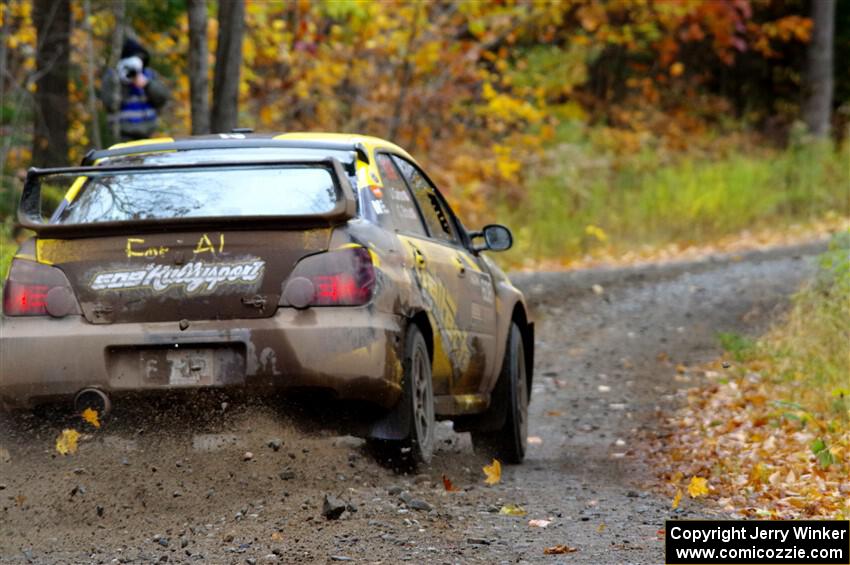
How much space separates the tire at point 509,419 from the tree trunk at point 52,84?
30.9 feet

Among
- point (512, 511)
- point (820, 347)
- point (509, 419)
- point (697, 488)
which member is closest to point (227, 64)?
point (820, 347)

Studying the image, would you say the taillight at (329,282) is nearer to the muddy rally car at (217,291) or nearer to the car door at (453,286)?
the muddy rally car at (217,291)

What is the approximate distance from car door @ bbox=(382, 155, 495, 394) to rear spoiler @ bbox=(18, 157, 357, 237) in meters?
0.79

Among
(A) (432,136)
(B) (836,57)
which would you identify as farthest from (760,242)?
(B) (836,57)

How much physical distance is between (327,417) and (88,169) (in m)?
1.56

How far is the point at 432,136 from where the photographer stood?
25.1 metres

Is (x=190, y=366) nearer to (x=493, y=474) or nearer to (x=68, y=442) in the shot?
(x=68, y=442)

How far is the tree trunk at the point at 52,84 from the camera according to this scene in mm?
17469

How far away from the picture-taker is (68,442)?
6.86 metres

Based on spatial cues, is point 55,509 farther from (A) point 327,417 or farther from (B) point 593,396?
(B) point 593,396

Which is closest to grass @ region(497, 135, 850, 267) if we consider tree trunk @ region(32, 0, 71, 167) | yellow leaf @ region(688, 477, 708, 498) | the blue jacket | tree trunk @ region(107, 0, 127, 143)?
tree trunk @ region(32, 0, 71, 167)

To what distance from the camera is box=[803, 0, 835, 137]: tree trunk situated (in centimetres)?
2983

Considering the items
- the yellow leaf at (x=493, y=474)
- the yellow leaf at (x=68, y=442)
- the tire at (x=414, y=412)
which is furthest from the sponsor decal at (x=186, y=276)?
the yellow leaf at (x=493, y=474)

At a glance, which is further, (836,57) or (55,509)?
(836,57)
